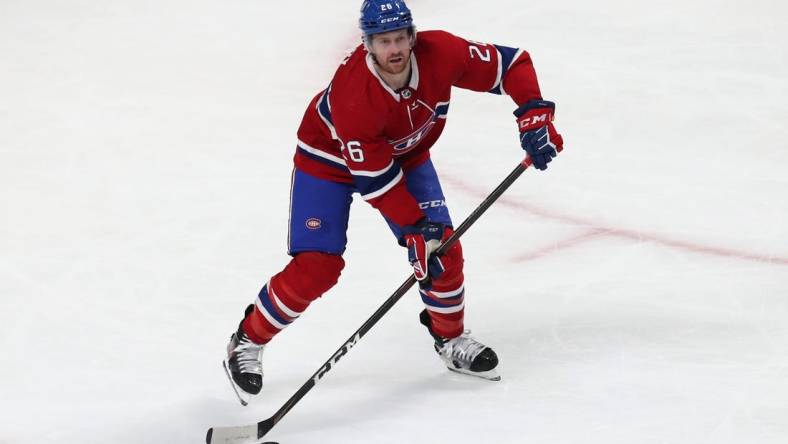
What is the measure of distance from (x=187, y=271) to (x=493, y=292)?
1.10 m

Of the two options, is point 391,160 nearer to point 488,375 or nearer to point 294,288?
point 294,288

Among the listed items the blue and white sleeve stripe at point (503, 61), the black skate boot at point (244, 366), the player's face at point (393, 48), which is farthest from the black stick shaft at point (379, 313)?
the player's face at point (393, 48)

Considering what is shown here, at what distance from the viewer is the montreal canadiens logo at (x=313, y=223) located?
3.05 m

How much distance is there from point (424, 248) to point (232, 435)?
75 cm

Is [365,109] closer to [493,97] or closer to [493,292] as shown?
[493,292]

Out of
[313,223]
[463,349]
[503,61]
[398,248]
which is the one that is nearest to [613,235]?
[398,248]

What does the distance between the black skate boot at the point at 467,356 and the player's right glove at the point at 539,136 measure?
0.62 metres

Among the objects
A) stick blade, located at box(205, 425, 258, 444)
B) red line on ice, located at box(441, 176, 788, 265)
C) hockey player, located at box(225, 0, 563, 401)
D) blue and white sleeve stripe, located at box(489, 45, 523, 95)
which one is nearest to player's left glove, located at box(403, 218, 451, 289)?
hockey player, located at box(225, 0, 563, 401)

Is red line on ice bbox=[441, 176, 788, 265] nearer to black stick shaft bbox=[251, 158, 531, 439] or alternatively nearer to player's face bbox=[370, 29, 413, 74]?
black stick shaft bbox=[251, 158, 531, 439]

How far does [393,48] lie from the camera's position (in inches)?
110

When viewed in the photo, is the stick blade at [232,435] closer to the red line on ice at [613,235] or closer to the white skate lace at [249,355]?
the white skate lace at [249,355]

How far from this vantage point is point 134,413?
3158 millimetres

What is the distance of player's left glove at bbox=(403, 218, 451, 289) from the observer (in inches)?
113

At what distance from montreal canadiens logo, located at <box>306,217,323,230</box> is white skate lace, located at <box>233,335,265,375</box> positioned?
0.42m
